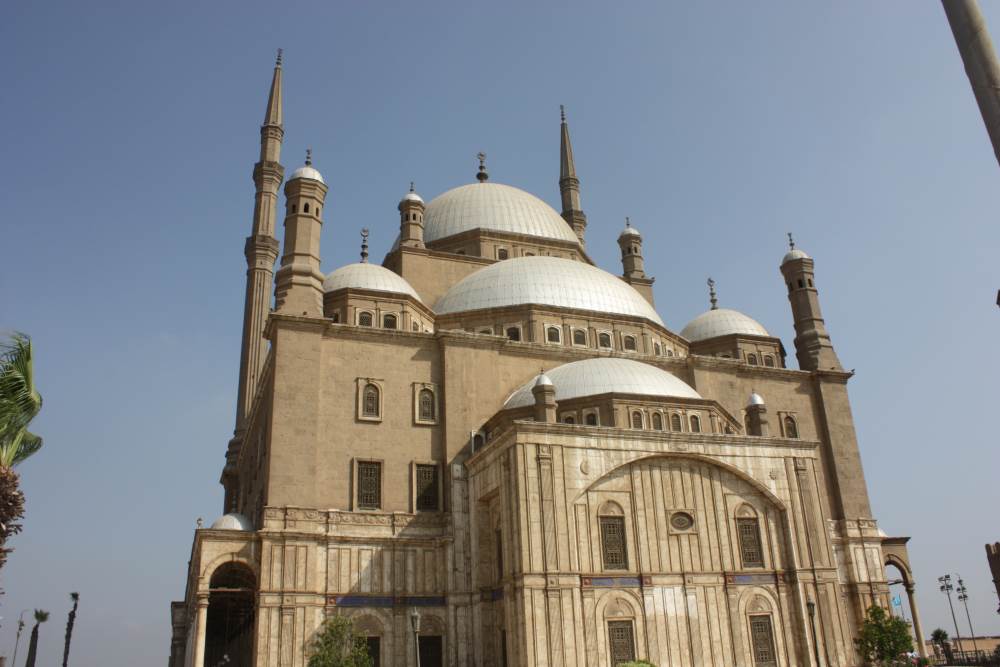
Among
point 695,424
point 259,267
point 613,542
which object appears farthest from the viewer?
point 259,267

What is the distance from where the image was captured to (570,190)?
4906 centimetres

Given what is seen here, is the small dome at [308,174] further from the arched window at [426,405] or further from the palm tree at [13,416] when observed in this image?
the palm tree at [13,416]

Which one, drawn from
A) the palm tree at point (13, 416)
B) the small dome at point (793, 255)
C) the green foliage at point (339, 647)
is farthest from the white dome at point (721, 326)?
the palm tree at point (13, 416)

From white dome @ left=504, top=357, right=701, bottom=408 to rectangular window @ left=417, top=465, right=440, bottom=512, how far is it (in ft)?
11.0

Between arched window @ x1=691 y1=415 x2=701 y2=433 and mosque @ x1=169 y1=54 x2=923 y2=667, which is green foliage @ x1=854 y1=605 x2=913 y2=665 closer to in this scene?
mosque @ x1=169 y1=54 x2=923 y2=667

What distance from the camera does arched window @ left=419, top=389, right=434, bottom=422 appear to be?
2770 centimetres

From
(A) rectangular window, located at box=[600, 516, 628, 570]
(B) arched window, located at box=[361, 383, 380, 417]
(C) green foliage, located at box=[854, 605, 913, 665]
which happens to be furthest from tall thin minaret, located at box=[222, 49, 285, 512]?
(C) green foliage, located at box=[854, 605, 913, 665]

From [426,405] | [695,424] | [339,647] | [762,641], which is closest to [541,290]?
[426,405]

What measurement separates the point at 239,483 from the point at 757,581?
70.2 feet

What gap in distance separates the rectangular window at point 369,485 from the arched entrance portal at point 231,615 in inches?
154

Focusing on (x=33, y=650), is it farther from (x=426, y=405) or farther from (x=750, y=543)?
(x=750, y=543)

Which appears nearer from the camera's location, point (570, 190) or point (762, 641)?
point (762, 641)

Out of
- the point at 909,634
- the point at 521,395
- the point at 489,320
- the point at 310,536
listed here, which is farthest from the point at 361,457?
the point at 909,634

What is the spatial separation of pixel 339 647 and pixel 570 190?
107 feet
